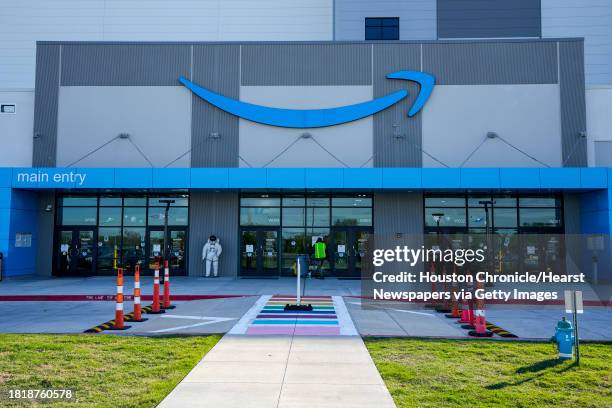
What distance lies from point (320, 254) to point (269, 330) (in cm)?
1258

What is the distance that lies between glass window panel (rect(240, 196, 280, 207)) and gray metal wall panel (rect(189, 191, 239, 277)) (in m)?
0.44

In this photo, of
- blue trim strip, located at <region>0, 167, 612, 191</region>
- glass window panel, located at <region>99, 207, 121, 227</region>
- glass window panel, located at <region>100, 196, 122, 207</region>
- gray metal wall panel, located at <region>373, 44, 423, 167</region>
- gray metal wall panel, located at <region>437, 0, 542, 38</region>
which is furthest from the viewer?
gray metal wall panel, located at <region>437, 0, 542, 38</region>

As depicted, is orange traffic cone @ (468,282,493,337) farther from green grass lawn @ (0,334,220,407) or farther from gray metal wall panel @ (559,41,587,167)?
gray metal wall panel @ (559,41,587,167)

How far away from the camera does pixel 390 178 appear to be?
21203 mm

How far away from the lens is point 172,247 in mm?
23719

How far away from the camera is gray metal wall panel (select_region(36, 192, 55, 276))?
77.6 feet

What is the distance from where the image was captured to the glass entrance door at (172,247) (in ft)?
77.6

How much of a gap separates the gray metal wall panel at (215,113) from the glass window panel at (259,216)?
7.53 feet

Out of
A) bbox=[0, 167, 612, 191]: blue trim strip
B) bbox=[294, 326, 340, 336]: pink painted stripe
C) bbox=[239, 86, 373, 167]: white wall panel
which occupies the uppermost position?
bbox=[239, 86, 373, 167]: white wall panel

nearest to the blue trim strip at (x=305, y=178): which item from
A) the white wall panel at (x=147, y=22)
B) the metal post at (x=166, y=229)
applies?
the metal post at (x=166, y=229)

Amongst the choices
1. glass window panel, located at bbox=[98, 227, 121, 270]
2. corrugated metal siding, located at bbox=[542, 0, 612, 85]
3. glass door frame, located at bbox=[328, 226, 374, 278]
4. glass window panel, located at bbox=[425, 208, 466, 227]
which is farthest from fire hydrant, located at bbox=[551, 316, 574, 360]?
corrugated metal siding, located at bbox=[542, 0, 612, 85]

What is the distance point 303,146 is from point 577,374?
693 inches

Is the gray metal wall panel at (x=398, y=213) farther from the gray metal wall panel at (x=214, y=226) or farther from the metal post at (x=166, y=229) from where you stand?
the metal post at (x=166, y=229)

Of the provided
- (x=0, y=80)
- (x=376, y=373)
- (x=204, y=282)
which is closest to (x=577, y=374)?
(x=376, y=373)
